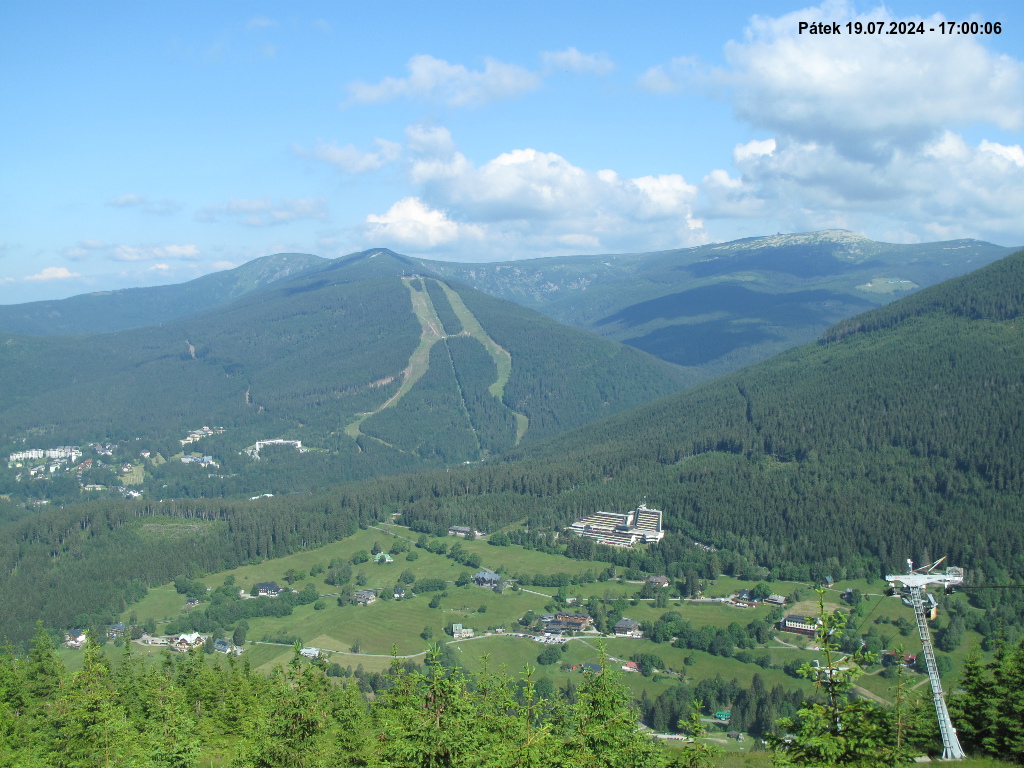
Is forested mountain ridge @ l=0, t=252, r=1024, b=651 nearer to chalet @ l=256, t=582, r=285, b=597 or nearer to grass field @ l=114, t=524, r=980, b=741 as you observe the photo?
grass field @ l=114, t=524, r=980, b=741

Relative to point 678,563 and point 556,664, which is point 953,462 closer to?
point 678,563

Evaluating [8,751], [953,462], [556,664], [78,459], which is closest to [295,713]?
[8,751]

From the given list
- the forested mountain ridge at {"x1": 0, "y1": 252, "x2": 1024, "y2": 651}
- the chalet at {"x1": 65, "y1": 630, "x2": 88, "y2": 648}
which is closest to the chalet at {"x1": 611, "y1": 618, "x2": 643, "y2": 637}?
the forested mountain ridge at {"x1": 0, "y1": 252, "x2": 1024, "y2": 651}

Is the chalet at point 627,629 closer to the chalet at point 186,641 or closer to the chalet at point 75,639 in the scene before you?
the chalet at point 186,641

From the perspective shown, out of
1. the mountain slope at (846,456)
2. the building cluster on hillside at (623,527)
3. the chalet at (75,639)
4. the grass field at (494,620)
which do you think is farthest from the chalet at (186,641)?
the building cluster on hillside at (623,527)

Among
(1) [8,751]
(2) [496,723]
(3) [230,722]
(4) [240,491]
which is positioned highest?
(2) [496,723]

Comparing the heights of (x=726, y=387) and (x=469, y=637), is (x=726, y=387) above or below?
above

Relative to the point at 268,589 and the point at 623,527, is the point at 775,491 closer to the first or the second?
the point at 623,527
